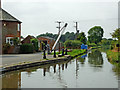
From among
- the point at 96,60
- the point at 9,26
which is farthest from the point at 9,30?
the point at 96,60

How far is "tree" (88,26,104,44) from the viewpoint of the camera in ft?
405

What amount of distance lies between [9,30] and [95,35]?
290 feet

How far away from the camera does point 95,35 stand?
123688 millimetres

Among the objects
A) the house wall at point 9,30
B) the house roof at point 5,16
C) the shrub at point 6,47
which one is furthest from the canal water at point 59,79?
the house roof at point 5,16

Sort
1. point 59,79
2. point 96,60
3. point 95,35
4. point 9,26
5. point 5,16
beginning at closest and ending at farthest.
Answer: point 59,79
point 96,60
point 9,26
point 5,16
point 95,35

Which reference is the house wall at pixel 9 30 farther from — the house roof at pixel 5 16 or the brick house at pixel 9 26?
the house roof at pixel 5 16

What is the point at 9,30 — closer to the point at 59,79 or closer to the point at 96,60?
the point at 96,60

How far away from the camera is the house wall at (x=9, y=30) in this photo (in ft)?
128

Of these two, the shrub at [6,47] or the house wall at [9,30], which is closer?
the shrub at [6,47]

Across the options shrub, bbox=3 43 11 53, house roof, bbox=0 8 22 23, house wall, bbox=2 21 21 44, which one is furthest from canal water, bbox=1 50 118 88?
house roof, bbox=0 8 22 23

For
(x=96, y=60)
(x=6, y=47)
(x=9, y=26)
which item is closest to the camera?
(x=96, y=60)

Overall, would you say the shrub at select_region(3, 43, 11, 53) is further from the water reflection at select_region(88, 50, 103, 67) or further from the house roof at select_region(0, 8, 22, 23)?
the water reflection at select_region(88, 50, 103, 67)

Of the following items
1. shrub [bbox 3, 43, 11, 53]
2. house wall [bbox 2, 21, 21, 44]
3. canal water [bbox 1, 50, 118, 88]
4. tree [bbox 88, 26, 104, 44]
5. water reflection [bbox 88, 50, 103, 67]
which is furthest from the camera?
tree [bbox 88, 26, 104, 44]

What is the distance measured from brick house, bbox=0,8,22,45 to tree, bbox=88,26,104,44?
277 feet
